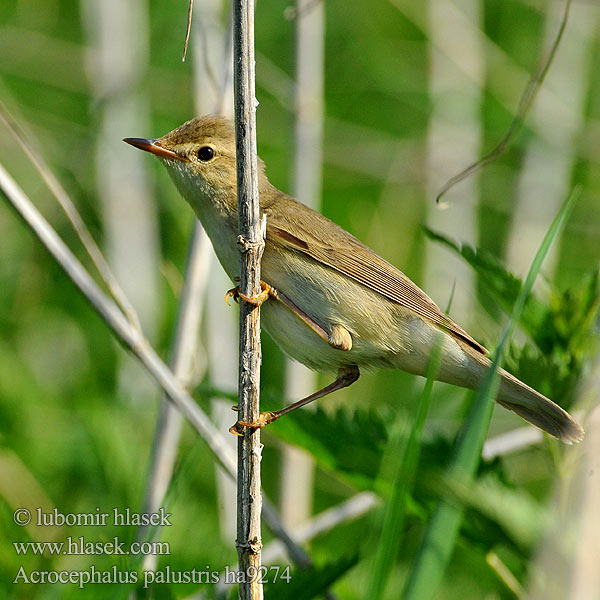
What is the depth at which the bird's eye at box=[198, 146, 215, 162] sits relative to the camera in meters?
2.34

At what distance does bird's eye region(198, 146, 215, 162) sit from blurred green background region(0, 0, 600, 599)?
1.85 feet

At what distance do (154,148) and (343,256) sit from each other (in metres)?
0.65

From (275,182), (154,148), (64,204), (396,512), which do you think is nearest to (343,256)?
(154,148)

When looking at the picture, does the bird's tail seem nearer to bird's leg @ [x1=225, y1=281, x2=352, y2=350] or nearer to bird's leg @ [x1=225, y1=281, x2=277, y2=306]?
bird's leg @ [x1=225, y1=281, x2=352, y2=350]

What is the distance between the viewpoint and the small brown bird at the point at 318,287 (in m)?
2.26

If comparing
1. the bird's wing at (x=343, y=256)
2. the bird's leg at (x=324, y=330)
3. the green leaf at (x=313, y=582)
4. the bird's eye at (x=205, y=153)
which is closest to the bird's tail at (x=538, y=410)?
the bird's wing at (x=343, y=256)

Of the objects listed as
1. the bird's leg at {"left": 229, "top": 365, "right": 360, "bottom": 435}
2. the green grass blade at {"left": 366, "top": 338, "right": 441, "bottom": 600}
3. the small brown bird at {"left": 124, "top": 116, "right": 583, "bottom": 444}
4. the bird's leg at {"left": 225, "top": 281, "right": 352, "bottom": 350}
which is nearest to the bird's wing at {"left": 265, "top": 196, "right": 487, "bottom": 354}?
the small brown bird at {"left": 124, "top": 116, "right": 583, "bottom": 444}

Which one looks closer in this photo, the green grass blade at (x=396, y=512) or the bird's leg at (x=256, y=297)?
the green grass blade at (x=396, y=512)

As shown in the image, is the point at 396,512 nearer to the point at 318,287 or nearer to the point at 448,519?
the point at 448,519

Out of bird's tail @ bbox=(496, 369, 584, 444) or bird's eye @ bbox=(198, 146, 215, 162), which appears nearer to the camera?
bird's tail @ bbox=(496, 369, 584, 444)

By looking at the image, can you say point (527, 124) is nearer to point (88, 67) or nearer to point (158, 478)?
point (88, 67)

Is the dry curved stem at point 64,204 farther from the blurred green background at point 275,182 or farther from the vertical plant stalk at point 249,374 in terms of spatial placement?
the blurred green background at point 275,182

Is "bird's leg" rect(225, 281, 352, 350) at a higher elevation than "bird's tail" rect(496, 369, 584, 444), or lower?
higher

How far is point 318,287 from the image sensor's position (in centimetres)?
229
